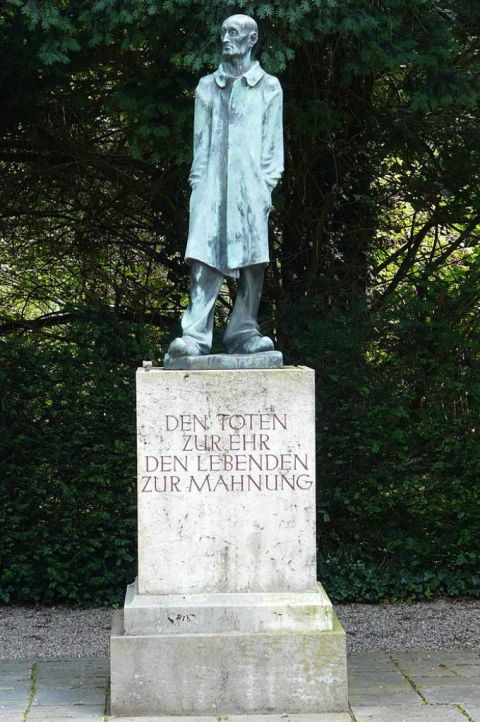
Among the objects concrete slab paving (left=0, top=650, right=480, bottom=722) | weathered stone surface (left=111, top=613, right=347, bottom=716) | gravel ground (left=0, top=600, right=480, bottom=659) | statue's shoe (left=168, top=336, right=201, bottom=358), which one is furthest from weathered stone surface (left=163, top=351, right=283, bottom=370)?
gravel ground (left=0, top=600, right=480, bottom=659)

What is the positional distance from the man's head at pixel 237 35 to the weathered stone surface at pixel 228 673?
2.91m

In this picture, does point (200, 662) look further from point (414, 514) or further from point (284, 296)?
point (284, 296)

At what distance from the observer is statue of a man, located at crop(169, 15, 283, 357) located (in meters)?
5.91

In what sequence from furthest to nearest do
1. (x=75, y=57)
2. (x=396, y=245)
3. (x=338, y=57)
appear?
(x=396, y=245) < (x=338, y=57) < (x=75, y=57)

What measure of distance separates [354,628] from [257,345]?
2840 millimetres

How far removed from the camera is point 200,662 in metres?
5.68

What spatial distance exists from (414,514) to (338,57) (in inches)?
143

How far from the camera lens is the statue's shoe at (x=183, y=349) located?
5898 millimetres

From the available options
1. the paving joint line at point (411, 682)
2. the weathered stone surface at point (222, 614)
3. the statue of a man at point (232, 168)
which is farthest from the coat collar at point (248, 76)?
the paving joint line at point (411, 682)

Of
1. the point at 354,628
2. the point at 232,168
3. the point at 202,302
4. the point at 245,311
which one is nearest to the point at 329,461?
the point at 354,628

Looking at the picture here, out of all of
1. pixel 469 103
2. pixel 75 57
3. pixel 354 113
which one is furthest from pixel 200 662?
pixel 354 113

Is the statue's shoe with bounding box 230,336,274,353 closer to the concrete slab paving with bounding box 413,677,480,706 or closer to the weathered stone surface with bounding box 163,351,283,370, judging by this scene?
the weathered stone surface with bounding box 163,351,283,370

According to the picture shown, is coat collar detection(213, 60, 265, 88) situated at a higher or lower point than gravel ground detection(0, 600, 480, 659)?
higher

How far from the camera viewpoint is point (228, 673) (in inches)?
224
